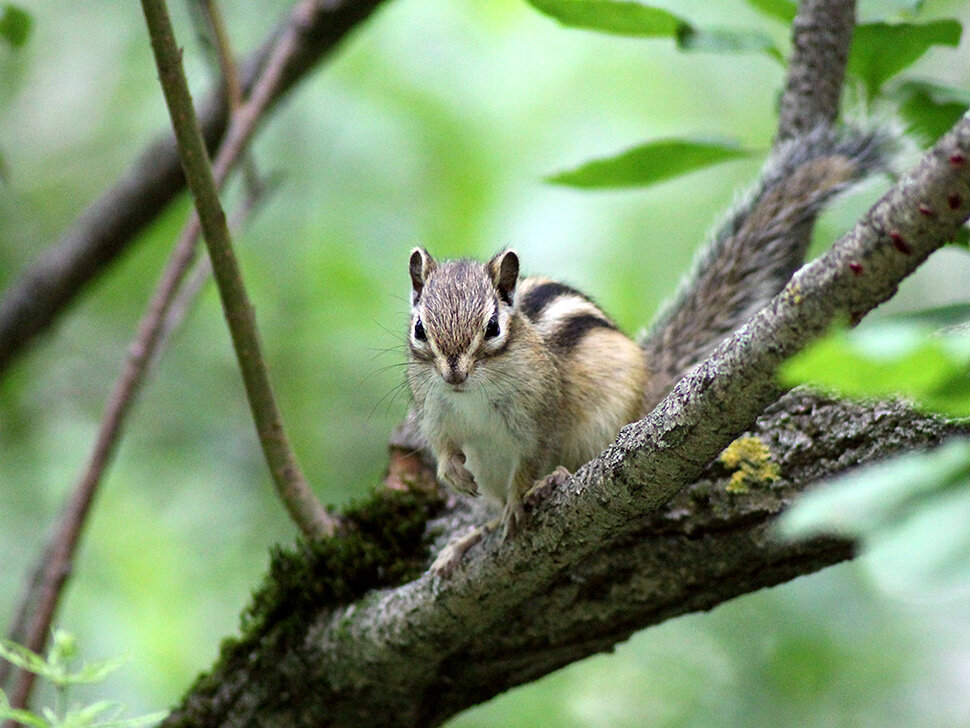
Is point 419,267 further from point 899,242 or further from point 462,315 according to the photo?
point 899,242

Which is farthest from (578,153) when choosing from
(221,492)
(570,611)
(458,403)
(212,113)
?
(570,611)

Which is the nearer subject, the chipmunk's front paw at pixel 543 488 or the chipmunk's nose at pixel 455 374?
the chipmunk's front paw at pixel 543 488

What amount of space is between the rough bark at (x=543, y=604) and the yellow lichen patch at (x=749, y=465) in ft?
0.07

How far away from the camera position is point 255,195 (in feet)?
12.6

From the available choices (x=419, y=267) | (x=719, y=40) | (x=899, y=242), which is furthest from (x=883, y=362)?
(x=419, y=267)

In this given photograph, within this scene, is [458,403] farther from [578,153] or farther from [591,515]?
[578,153]

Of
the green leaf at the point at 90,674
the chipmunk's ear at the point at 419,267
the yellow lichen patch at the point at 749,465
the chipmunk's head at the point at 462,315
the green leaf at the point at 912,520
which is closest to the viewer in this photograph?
the green leaf at the point at 912,520

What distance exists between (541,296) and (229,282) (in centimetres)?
103

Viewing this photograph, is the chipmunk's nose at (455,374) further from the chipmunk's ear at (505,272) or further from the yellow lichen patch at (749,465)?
the yellow lichen patch at (749,465)

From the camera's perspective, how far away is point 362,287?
17.4 feet

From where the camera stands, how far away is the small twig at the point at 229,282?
221cm

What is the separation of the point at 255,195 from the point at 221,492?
192 cm

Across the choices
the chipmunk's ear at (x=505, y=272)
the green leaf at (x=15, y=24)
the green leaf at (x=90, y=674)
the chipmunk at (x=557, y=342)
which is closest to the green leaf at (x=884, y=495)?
the green leaf at (x=90, y=674)

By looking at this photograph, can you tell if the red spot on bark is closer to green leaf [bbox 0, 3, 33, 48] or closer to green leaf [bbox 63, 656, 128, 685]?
green leaf [bbox 63, 656, 128, 685]
